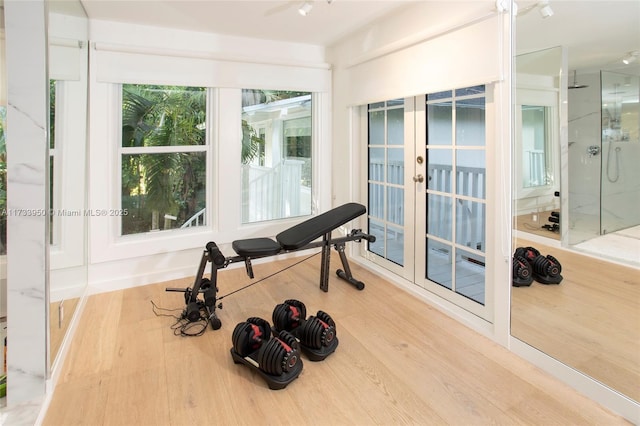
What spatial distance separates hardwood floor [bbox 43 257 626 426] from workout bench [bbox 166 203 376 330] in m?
0.21

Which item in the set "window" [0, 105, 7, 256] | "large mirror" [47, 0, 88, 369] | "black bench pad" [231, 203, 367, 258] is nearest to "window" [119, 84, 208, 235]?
"large mirror" [47, 0, 88, 369]

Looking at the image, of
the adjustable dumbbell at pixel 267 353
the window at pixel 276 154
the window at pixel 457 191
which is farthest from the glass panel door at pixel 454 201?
the window at pixel 276 154

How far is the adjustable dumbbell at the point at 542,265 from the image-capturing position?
2.16 meters

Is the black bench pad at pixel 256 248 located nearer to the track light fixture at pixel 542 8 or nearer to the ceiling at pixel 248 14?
the ceiling at pixel 248 14

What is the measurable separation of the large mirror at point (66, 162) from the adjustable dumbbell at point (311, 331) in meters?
1.25

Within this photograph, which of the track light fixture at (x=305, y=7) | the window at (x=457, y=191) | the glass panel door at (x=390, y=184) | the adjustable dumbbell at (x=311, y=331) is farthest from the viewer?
the glass panel door at (x=390, y=184)

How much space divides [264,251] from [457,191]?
1505 millimetres

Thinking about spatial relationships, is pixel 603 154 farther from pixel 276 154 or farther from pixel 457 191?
pixel 276 154

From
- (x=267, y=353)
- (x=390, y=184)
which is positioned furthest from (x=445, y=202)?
(x=267, y=353)

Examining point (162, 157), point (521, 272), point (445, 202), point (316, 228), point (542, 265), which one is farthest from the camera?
point (162, 157)

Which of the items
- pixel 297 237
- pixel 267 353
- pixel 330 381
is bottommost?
pixel 330 381

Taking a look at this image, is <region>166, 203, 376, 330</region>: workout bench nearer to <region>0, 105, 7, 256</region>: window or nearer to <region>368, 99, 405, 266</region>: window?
<region>368, 99, 405, 266</region>: window

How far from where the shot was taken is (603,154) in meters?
1.90

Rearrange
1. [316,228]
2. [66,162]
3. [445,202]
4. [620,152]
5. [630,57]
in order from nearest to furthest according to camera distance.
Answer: [630,57]
[620,152]
[66,162]
[445,202]
[316,228]
